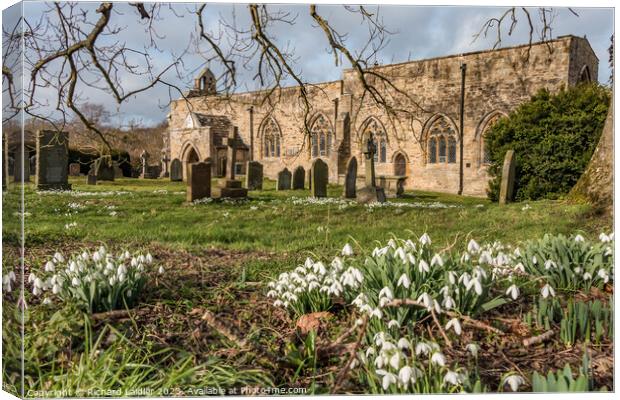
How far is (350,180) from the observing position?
13.9 ft

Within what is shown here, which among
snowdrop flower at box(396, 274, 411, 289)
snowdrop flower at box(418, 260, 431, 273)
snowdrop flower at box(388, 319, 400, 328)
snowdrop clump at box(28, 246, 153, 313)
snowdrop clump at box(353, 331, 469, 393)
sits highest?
snowdrop flower at box(418, 260, 431, 273)

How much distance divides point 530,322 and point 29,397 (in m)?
3.32

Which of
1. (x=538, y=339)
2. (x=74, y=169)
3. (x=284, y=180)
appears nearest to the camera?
(x=538, y=339)

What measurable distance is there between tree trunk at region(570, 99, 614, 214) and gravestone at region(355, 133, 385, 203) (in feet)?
5.26

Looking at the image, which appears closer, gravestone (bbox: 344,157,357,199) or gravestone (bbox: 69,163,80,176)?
gravestone (bbox: 69,163,80,176)

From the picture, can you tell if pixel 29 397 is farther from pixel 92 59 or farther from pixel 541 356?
pixel 541 356

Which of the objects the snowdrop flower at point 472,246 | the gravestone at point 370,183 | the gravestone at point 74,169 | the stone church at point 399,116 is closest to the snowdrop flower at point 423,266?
the snowdrop flower at point 472,246

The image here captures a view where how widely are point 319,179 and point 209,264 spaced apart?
1305mm

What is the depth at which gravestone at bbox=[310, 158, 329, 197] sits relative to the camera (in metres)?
4.34

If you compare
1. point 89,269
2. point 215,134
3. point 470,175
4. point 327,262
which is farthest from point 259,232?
point 470,175

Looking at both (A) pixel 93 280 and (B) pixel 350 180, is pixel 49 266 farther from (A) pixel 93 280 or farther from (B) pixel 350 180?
(B) pixel 350 180

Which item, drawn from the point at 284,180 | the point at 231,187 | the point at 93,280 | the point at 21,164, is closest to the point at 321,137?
the point at 284,180

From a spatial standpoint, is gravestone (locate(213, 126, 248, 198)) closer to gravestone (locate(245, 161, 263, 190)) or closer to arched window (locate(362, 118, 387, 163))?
gravestone (locate(245, 161, 263, 190))

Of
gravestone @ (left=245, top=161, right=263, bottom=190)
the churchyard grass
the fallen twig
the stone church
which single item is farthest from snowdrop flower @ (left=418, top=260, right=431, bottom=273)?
gravestone @ (left=245, top=161, right=263, bottom=190)
